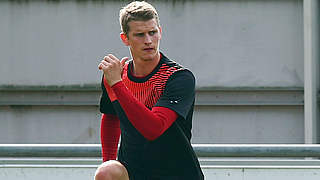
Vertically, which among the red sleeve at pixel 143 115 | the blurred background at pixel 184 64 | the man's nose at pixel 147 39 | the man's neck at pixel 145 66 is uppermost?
the man's nose at pixel 147 39

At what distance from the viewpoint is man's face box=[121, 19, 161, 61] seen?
3232mm

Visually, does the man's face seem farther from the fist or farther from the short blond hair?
the fist

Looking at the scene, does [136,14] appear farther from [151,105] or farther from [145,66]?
[151,105]

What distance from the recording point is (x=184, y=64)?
9.26 m

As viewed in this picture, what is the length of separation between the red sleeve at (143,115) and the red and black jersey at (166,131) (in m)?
0.07

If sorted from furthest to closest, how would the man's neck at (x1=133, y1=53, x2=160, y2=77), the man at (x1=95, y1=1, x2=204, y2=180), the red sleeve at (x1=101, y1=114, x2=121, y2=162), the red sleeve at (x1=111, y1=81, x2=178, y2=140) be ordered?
the red sleeve at (x1=101, y1=114, x2=121, y2=162)
the man's neck at (x1=133, y1=53, x2=160, y2=77)
the man at (x1=95, y1=1, x2=204, y2=180)
the red sleeve at (x1=111, y1=81, x2=178, y2=140)

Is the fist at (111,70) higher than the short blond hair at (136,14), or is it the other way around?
the short blond hair at (136,14)

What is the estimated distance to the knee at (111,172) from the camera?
3275mm

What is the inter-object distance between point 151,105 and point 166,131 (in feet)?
0.47

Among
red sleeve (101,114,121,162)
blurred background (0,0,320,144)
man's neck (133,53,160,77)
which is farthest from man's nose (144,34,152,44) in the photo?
blurred background (0,0,320,144)

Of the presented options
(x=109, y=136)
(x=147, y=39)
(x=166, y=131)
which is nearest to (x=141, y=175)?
(x=166, y=131)

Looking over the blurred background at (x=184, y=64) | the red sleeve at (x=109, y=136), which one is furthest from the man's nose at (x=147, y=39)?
the blurred background at (x=184, y=64)

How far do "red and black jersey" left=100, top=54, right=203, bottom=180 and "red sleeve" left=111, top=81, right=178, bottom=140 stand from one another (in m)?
0.07

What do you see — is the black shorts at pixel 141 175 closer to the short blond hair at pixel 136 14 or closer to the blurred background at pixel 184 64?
the short blond hair at pixel 136 14
